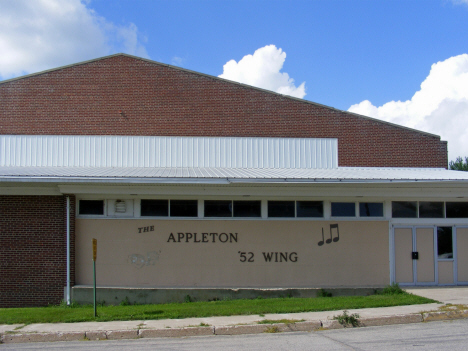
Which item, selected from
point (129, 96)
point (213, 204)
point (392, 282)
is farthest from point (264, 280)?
point (129, 96)

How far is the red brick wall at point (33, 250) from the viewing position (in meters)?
13.4

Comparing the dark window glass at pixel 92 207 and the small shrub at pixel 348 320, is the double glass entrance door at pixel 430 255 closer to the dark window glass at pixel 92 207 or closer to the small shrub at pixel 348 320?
the small shrub at pixel 348 320

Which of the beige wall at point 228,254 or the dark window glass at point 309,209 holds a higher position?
the dark window glass at point 309,209

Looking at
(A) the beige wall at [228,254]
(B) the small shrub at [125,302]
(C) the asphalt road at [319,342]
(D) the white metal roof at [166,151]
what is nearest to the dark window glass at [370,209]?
(A) the beige wall at [228,254]

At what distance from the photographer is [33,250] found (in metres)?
13.5

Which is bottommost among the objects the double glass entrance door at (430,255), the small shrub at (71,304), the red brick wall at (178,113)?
the small shrub at (71,304)

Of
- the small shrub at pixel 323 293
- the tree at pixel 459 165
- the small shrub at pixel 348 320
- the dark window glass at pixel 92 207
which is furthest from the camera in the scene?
the tree at pixel 459 165

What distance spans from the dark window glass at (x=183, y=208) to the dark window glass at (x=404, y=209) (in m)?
6.36

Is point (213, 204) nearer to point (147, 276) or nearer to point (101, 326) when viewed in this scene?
point (147, 276)

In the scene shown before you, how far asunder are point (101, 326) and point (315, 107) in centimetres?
1277

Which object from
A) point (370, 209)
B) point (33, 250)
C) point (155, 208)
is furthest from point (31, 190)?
point (370, 209)

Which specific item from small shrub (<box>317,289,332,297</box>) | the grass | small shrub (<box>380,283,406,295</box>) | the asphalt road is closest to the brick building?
small shrub (<box>317,289,332,297</box>)

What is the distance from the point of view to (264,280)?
1375 cm

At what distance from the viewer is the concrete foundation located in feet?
43.8
